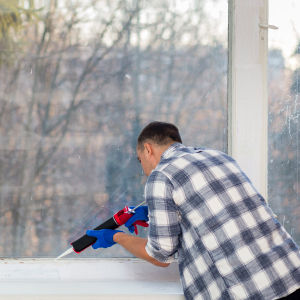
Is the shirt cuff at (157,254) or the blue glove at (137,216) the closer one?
the shirt cuff at (157,254)

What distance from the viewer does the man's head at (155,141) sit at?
1.04 meters

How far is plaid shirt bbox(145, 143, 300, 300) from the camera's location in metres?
0.83

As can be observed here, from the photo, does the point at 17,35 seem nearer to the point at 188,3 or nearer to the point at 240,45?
the point at 188,3

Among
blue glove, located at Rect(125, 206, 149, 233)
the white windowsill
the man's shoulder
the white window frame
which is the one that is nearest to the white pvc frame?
the white window frame

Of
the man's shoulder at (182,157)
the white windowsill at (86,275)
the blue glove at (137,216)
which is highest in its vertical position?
the man's shoulder at (182,157)

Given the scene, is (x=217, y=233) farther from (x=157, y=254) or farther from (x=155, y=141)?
(x=155, y=141)

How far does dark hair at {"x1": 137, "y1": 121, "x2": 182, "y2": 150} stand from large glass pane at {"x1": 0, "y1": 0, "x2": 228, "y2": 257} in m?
0.19

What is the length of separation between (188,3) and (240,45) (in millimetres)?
275

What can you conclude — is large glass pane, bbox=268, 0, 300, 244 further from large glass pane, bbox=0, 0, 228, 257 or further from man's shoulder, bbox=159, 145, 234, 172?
man's shoulder, bbox=159, 145, 234, 172

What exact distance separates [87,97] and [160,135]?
1.29ft

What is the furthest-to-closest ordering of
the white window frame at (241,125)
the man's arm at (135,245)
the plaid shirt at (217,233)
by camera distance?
the white window frame at (241,125) < the man's arm at (135,245) < the plaid shirt at (217,233)

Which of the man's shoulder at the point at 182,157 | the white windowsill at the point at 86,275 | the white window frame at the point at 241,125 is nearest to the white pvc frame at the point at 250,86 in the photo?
the white window frame at the point at 241,125

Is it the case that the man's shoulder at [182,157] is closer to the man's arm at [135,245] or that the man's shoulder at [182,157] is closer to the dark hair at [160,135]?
the dark hair at [160,135]

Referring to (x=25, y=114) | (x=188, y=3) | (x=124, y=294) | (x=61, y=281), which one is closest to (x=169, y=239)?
(x=124, y=294)
